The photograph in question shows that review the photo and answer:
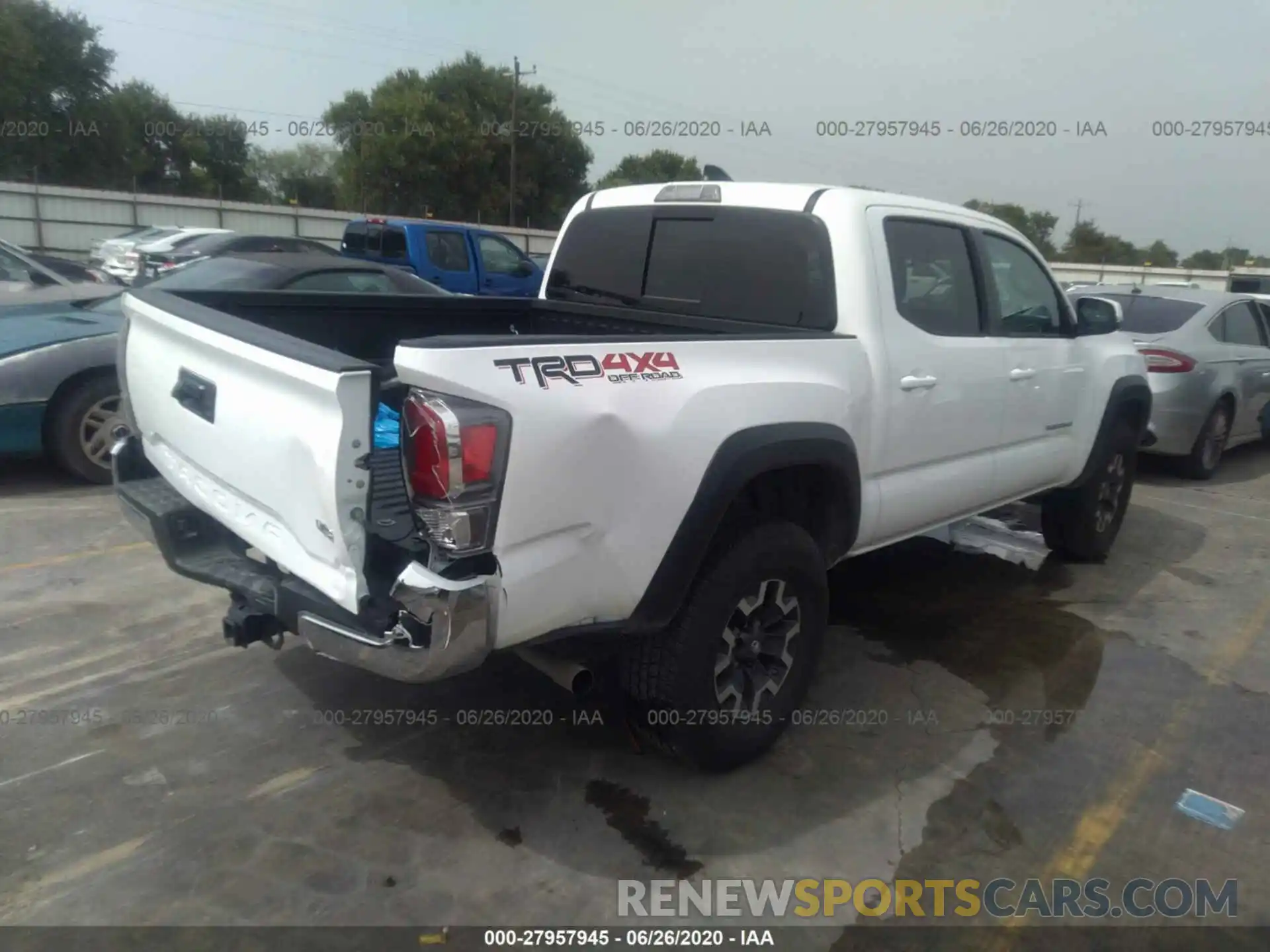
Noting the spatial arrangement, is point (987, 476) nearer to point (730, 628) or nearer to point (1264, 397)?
point (730, 628)

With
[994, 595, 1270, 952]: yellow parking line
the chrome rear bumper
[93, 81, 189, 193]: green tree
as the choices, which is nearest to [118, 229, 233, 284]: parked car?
the chrome rear bumper

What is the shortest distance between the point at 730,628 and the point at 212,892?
1.73 meters

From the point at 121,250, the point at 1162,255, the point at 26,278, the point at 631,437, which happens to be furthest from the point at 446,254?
the point at 1162,255

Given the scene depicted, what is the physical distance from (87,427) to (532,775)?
14.5 feet

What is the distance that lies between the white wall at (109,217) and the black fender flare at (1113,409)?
21431mm

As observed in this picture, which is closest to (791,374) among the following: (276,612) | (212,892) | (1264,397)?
(276,612)

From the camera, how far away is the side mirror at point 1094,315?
5.12 meters

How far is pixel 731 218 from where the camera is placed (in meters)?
3.98

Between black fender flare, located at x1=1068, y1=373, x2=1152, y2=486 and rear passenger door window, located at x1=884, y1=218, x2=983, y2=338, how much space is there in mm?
1524

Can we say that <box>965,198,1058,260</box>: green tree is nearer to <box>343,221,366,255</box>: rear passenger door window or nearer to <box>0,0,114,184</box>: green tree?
<box>343,221,366,255</box>: rear passenger door window

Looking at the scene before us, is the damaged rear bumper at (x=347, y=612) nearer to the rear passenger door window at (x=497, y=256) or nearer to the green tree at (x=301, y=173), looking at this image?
the rear passenger door window at (x=497, y=256)

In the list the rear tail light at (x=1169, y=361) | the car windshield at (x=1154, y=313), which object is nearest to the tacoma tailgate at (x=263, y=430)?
the rear tail light at (x=1169, y=361)

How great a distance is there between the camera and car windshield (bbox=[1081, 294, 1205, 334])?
8.15 metres

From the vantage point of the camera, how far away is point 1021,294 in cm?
473
